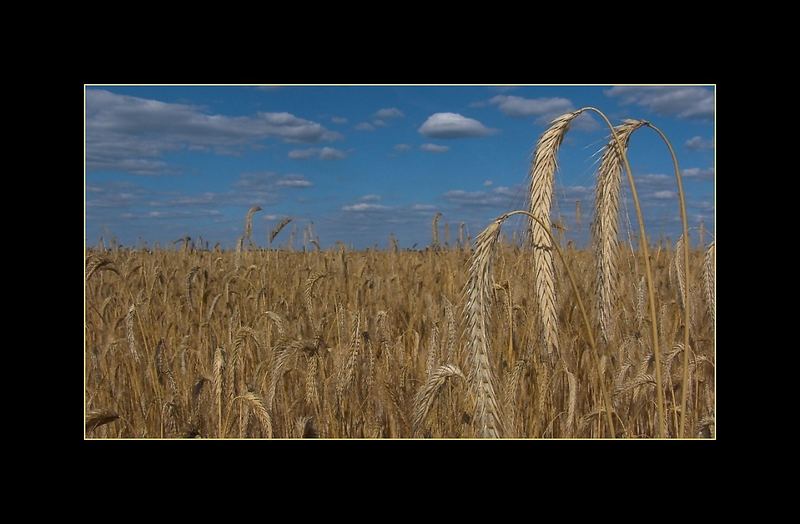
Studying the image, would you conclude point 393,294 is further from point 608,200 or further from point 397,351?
point 608,200

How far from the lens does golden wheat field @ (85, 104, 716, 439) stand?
5.75ft

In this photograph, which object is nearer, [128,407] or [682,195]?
[682,195]

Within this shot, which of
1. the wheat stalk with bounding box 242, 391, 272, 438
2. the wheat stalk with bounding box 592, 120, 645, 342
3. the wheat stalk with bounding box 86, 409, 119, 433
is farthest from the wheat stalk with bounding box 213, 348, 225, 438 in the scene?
the wheat stalk with bounding box 592, 120, 645, 342

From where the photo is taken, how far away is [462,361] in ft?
9.93

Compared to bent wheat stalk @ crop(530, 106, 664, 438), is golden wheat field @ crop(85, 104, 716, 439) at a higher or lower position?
lower

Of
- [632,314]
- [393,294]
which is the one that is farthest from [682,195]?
[393,294]

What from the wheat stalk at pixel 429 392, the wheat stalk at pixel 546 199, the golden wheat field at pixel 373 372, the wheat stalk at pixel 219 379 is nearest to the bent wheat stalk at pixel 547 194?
the wheat stalk at pixel 546 199

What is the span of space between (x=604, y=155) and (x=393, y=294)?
10.4ft

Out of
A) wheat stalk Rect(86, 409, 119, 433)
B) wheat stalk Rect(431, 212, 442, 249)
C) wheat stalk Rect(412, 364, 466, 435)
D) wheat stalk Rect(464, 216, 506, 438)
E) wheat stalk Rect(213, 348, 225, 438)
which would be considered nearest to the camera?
wheat stalk Rect(464, 216, 506, 438)

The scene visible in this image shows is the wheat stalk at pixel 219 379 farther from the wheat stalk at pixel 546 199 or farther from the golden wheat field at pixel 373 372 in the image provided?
the wheat stalk at pixel 546 199

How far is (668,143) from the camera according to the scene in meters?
1.73

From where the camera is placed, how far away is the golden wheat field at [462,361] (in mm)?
1754

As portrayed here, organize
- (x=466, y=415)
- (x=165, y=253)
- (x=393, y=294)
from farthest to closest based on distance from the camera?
1. (x=165, y=253)
2. (x=393, y=294)
3. (x=466, y=415)

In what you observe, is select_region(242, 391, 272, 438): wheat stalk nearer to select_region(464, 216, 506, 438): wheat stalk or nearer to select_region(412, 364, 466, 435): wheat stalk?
select_region(412, 364, 466, 435): wheat stalk
